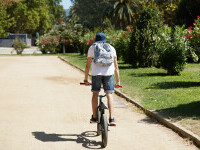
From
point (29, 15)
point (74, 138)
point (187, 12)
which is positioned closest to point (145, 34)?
point (187, 12)

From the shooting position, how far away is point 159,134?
19.5 ft

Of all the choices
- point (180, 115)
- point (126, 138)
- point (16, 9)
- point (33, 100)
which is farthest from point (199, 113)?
point (16, 9)

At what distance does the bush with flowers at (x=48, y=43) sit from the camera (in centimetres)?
4084

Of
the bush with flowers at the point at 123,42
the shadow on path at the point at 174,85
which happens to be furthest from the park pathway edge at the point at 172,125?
the bush with flowers at the point at 123,42

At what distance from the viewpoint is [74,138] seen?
5.64 metres

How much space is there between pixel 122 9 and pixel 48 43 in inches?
734

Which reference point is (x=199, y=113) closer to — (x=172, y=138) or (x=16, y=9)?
(x=172, y=138)

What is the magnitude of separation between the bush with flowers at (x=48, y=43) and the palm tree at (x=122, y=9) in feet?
55.9

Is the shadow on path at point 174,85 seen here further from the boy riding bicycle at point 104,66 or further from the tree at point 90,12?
the tree at point 90,12

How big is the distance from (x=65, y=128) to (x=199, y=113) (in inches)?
110

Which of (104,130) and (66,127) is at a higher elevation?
Answer: (104,130)

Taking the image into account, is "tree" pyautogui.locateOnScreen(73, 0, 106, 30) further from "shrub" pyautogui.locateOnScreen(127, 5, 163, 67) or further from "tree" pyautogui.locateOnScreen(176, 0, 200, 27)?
"shrub" pyautogui.locateOnScreen(127, 5, 163, 67)

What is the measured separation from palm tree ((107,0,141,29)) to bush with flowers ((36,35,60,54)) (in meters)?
17.0

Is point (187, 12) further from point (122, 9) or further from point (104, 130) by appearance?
point (122, 9)
